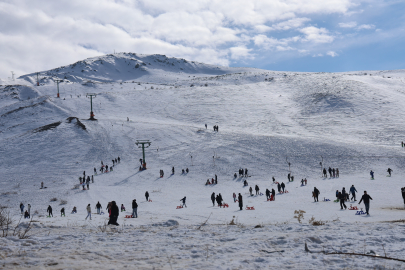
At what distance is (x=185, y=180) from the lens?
105ft

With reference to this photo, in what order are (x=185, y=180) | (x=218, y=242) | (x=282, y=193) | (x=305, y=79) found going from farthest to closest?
(x=305, y=79) < (x=185, y=180) < (x=282, y=193) < (x=218, y=242)

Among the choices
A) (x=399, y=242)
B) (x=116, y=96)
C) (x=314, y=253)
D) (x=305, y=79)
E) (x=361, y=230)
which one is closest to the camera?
(x=314, y=253)

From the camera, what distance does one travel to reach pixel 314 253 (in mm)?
5961

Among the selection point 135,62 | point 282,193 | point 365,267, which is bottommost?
point 282,193

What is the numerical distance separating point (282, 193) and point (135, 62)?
537 feet

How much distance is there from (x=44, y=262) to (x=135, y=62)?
178775 mm

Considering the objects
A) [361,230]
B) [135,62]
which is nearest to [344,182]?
[361,230]

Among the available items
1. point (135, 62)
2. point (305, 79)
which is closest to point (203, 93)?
point (305, 79)

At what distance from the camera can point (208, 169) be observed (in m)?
34.8

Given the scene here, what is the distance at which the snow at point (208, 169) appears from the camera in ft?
20.4

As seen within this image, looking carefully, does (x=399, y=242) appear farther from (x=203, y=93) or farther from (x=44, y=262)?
(x=203, y=93)

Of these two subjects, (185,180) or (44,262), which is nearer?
(44,262)

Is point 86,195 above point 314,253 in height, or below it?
below

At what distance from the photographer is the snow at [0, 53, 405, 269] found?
245 inches
